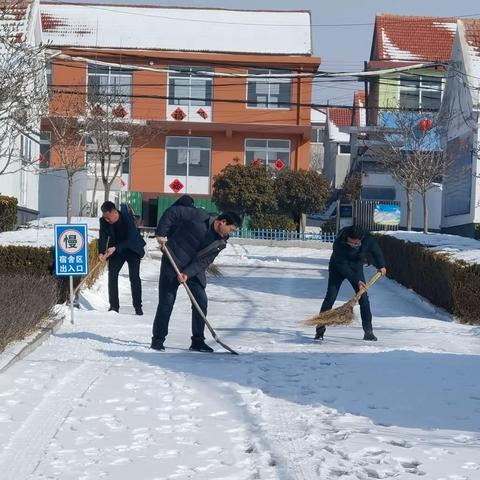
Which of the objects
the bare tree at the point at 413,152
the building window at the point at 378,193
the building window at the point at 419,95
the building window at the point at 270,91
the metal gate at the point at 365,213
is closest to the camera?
the bare tree at the point at 413,152

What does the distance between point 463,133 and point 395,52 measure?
17.6 m

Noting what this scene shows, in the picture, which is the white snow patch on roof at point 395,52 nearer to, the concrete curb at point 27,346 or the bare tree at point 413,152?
the bare tree at point 413,152

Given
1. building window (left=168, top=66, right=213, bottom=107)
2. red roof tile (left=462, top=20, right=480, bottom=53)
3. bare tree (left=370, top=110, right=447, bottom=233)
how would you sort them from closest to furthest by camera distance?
red roof tile (left=462, top=20, right=480, bottom=53), bare tree (left=370, top=110, right=447, bottom=233), building window (left=168, top=66, right=213, bottom=107)

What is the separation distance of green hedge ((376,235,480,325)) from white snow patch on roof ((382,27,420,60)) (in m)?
29.5

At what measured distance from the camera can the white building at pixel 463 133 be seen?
3275 cm

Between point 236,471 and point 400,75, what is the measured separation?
148 ft


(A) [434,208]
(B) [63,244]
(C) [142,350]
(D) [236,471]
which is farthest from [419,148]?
(D) [236,471]

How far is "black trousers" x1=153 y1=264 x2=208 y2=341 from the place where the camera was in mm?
12469

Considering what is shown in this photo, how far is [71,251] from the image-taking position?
51.0 feet

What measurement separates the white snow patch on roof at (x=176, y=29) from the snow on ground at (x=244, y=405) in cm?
3589

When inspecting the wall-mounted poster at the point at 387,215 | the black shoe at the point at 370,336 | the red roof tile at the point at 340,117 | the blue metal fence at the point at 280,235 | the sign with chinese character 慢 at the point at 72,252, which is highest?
the red roof tile at the point at 340,117

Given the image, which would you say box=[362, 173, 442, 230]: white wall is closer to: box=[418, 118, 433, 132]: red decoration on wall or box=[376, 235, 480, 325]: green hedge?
box=[418, 118, 433, 132]: red decoration on wall

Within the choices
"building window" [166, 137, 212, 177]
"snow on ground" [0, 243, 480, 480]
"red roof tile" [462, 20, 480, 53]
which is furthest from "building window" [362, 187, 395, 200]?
"snow on ground" [0, 243, 480, 480]

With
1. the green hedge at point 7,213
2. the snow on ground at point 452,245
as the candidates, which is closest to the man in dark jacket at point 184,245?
the snow on ground at point 452,245
